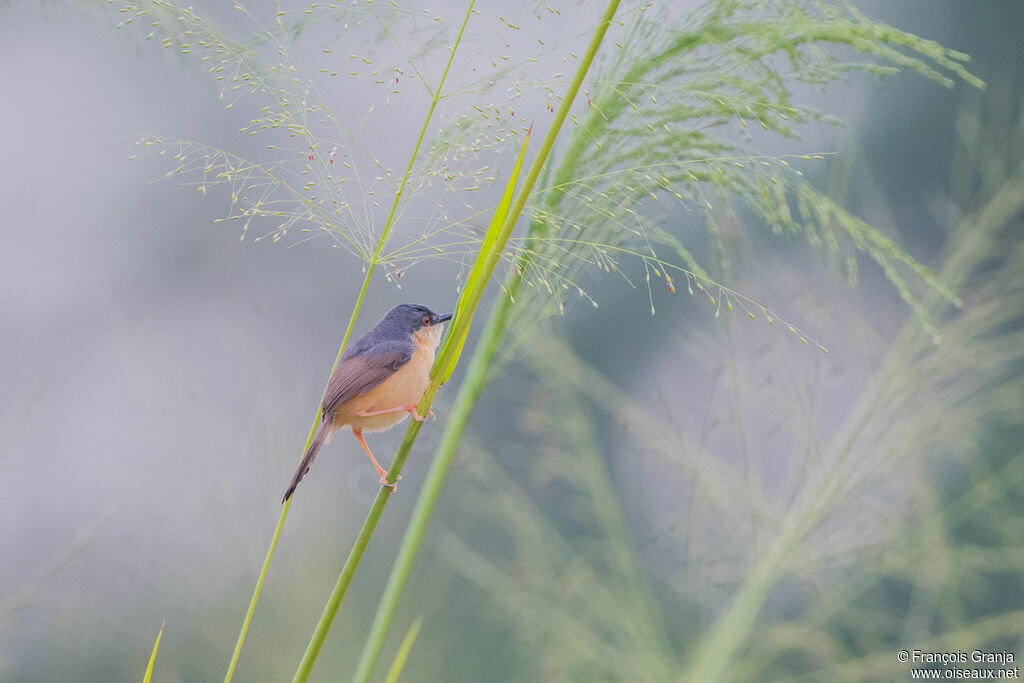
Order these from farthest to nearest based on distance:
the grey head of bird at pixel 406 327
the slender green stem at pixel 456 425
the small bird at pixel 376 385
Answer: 1. the grey head of bird at pixel 406 327
2. the small bird at pixel 376 385
3. the slender green stem at pixel 456 425

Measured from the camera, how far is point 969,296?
2.07m

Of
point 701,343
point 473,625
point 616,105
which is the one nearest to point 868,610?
point 701,343

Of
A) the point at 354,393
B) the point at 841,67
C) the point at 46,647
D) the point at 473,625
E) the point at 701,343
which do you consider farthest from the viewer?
the point at 473,625

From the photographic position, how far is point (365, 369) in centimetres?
188

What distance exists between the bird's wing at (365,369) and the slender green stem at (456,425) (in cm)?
64

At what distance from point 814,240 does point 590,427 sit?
1012 millimetres

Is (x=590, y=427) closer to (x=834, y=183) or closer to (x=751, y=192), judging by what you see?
(x=834, y=183)

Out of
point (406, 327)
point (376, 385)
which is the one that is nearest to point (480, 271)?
point (376, 385)

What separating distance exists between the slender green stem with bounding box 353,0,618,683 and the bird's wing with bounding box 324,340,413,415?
2.11 feet

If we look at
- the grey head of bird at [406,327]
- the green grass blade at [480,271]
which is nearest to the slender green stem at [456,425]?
the green grass blade at [480,271]

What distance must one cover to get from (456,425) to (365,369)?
772 mm

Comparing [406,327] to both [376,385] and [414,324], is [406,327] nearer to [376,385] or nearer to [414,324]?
[414,324]

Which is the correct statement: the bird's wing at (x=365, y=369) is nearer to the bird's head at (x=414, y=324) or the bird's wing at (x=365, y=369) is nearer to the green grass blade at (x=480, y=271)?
the bird's head at (x=414, y=324)

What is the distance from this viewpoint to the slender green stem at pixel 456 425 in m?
0.96
